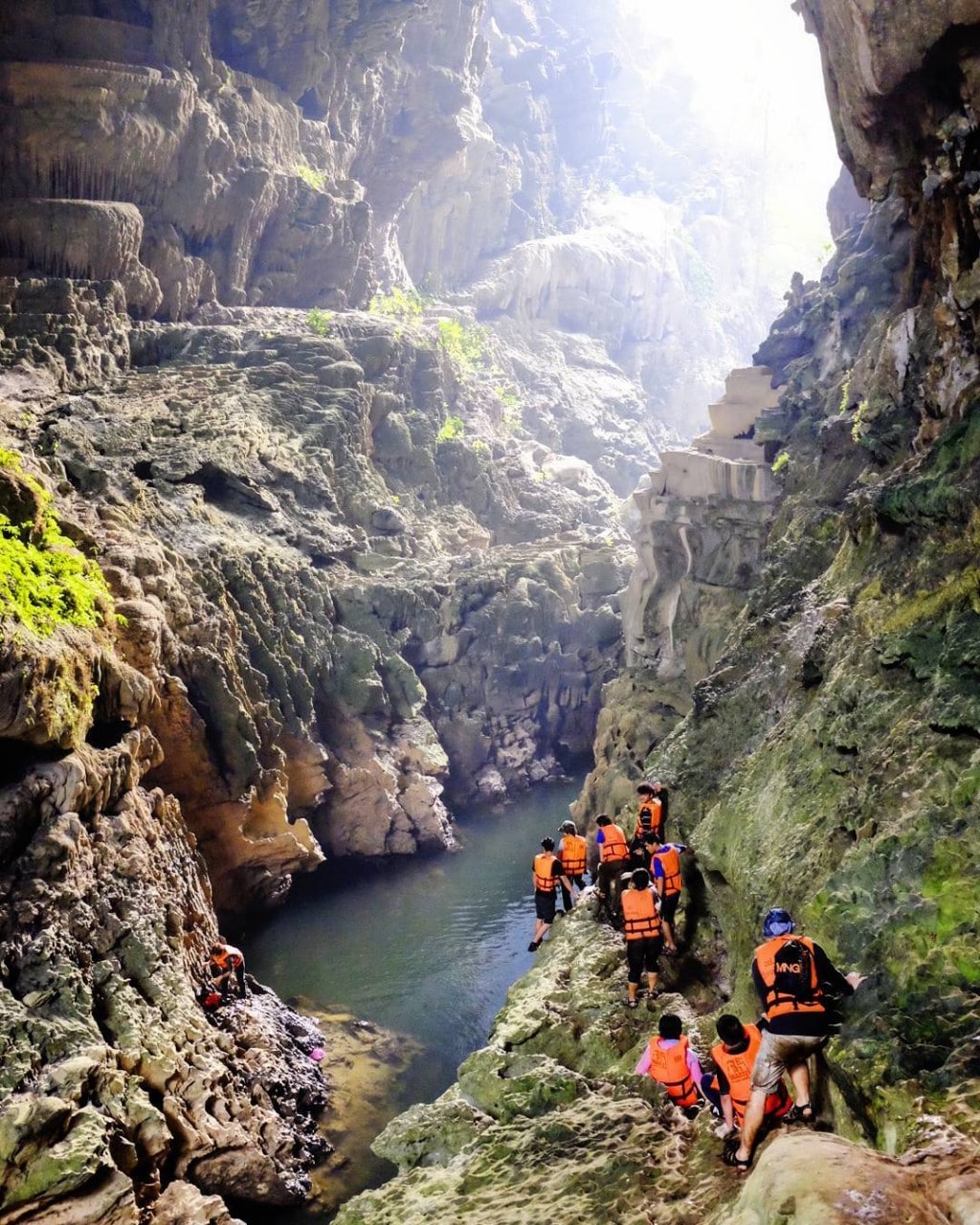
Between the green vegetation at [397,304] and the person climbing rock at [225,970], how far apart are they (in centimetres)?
3891

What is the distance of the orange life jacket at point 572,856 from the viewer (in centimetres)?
1631

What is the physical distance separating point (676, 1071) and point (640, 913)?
277 centimetres

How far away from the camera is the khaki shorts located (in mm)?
7391

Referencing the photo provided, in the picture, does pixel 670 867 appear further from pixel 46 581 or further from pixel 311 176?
pixel 311 176

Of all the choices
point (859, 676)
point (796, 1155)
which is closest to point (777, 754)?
point (859, 676)

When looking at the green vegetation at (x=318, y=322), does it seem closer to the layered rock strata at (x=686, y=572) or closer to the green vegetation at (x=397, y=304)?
the green vegetation at (x=397, y=304)

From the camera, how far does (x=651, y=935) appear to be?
39.0 feet

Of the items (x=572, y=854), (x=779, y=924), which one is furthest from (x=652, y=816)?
(x=779, y=924)

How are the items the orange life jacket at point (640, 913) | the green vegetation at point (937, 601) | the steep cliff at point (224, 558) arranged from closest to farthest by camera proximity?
the green vegetation at point (937, 601) < the orange life jacket at point (640, 913) < the steep cliff at point (224, 558)

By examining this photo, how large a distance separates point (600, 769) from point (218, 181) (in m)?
Result: 28.6

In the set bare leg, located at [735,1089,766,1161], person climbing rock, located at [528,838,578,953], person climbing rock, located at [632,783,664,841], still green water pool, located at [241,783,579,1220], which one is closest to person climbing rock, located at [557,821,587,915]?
person climbing rock, located at [528,838,578,953]

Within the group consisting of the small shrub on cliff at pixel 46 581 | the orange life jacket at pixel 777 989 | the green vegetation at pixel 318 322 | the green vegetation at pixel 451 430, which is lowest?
the orange life jacket at pixel 777 989

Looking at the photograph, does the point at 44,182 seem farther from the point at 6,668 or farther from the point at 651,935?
the point at 651,935

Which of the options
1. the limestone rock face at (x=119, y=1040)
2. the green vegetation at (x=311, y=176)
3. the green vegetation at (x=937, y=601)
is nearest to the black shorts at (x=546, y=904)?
the limestone rock face at (x=119, y=1040)
